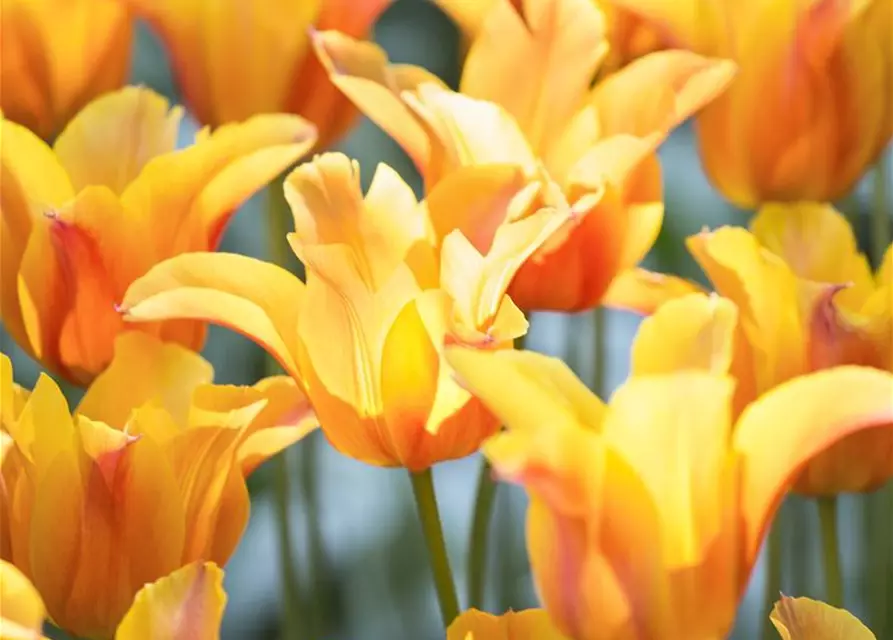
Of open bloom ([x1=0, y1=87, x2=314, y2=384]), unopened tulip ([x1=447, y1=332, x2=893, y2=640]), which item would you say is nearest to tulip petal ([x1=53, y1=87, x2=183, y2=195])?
open bloom ([x1=0, y1=87, x2=314, y2=384])

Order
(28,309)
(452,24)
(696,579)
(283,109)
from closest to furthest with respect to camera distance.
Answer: (696,579) < (28,309) < (283,109) < (452,24)

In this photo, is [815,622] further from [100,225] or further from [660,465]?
[100,225]

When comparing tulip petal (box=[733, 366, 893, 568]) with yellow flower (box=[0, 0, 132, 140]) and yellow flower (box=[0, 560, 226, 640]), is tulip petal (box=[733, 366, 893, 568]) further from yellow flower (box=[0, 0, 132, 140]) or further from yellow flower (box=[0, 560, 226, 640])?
yellow flower (box=[0, 0, 132, 140])

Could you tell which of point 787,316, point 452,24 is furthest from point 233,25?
point 452,24

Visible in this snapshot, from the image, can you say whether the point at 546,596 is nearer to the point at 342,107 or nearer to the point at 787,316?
the point at 787,316

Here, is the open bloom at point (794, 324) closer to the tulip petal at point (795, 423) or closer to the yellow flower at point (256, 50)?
the tulip petal at point (795, 423)

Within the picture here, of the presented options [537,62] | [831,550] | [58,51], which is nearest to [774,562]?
[831,550]
